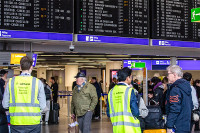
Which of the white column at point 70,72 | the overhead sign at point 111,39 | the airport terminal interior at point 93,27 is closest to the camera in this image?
the airport terminal interior at point 93,27

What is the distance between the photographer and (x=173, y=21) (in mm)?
11477

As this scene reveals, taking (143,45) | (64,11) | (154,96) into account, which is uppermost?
(64,11)

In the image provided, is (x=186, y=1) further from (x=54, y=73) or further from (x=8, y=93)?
(x=54, y=73)

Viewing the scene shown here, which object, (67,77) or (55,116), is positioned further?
(67,77)

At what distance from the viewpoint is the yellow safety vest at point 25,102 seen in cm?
421

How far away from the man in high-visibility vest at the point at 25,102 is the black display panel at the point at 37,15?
5050 mm

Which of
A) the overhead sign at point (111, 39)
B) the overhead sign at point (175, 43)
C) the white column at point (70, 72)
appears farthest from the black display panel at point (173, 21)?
the white column at point (70, 72)

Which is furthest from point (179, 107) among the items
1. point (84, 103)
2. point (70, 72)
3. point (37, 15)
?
point (70, 72)

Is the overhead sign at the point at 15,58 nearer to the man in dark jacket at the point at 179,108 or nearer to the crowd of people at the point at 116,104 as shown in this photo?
the crowd of people at the point at 116,104

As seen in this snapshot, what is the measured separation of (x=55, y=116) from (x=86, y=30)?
4329mm

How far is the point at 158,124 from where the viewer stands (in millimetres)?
6391

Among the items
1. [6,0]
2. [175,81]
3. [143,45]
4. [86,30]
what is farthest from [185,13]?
[175,81]

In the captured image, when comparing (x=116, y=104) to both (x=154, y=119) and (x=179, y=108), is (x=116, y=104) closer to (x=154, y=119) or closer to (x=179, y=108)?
(x=179, y=108)

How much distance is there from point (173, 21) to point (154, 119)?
19.2 feet
